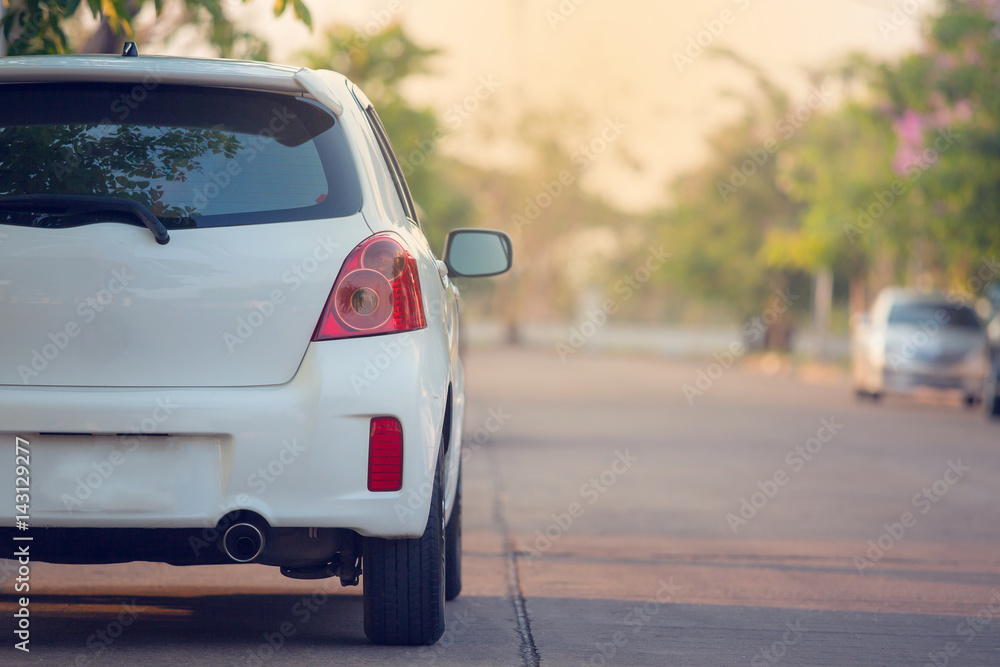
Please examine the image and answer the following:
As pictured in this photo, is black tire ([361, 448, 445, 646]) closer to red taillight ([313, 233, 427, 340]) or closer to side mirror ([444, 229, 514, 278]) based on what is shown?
red taillight ([313, 233, 427, 340])

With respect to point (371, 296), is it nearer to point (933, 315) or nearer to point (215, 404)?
point (215, 404)

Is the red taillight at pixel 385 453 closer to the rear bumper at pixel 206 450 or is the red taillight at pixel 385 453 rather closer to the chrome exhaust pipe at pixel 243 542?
the rear bumper at pixel 206 450

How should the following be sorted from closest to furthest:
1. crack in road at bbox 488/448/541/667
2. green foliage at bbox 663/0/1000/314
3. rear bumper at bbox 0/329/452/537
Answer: rear bumper at bbox 0/329/452/537 < crack in road at bbox 488/448/541/667 < green foliage at bbox 663/0/1000/314

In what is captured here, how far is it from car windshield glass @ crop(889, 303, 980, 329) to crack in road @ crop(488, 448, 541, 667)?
12918 millimetres

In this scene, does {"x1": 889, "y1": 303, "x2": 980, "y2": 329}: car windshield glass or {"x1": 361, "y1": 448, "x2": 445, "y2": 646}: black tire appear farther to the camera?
{"x1": 889, "y1": 303, "x2": 980, "y2": 329}: car windshield glass

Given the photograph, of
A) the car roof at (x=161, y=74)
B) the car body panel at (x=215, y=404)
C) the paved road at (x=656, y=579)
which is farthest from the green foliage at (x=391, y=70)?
the car body panel at (x=215, y=404)

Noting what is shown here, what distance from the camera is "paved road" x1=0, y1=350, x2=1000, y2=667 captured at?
15.0 feet

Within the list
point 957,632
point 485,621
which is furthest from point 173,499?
point 957,632

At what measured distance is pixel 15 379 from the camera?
3.77 meters

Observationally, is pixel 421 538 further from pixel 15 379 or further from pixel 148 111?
pixel 148 111

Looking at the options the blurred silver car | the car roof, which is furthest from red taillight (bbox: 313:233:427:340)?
the blurred silver car

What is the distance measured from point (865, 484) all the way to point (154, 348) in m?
7.52

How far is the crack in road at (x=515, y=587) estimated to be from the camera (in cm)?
450

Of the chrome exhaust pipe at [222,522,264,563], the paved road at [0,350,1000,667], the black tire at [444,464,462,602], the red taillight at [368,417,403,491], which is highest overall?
the red taillight at [368,417,403,491]
